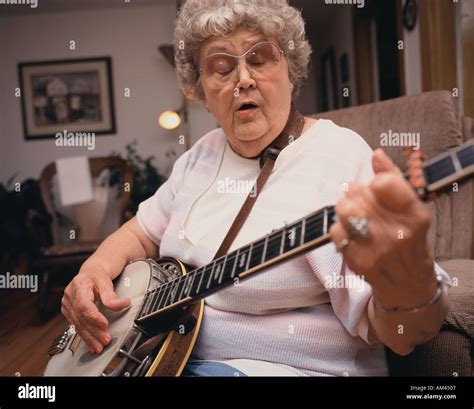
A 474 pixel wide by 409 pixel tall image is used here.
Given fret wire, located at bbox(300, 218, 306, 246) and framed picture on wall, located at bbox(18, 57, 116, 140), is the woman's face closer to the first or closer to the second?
fret wire, located at bbox(300, 218, 306, 246)

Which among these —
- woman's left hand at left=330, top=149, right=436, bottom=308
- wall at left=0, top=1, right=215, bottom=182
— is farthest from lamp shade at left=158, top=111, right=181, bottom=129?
woman's left hand at left=330, top=149, right=436, bottom=308

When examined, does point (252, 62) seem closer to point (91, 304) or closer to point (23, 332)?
point (91, 304)

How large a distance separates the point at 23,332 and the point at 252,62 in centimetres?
81

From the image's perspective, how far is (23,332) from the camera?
1.04 meters

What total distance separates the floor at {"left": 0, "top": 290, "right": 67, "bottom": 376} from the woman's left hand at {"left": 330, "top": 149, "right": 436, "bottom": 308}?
67cm

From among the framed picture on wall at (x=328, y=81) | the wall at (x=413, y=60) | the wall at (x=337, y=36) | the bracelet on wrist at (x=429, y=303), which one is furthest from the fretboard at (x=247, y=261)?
the framed picture on wall at (x=328, y=81)

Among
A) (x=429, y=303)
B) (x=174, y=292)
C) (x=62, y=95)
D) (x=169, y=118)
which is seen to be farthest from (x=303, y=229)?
(x=169, y=118)

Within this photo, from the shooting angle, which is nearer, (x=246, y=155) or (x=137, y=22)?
(x=246, y=155)

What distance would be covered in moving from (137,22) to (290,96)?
1556 millimetres

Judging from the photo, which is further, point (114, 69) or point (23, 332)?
point (114, 69)

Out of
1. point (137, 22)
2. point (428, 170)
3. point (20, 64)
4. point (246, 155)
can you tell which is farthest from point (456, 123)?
point (137, 22)

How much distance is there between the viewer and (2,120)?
1368 millimetres
